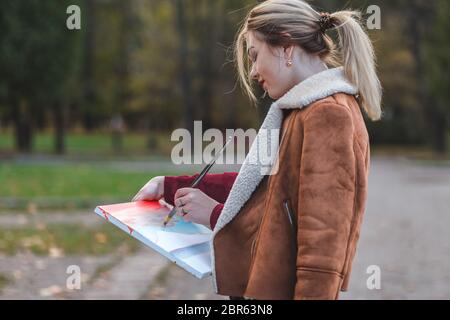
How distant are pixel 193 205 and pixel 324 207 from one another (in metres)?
0.44

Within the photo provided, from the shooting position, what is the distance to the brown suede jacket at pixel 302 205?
6.29 feet

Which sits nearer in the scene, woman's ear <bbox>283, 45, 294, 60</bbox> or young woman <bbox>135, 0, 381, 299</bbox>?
young woman <bbox>135, 0, 381, 299</bbox>

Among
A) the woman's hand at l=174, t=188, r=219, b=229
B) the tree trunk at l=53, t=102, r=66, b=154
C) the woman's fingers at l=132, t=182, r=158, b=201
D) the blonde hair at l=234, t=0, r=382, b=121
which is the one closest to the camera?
the blonde hair at l=234, t=0, r=382, b=121

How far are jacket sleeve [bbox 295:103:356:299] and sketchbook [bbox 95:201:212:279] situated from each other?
0.33 m

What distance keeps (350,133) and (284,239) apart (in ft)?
1.10

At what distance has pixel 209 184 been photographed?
7.87 feet

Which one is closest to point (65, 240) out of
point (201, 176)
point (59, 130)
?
point (201, 176)

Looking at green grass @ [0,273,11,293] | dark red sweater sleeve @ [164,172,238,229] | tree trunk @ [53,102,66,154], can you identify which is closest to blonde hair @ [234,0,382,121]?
dark red sweater sleeve @ [164,172,238,229]

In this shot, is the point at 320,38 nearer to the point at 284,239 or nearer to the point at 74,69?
the point at 284,239

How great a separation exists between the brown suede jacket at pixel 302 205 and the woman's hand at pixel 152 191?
319 millimetres

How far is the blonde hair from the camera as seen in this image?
206 cm

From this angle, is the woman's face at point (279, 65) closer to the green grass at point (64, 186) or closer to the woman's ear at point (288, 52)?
the woman's ear at point (288, 52)

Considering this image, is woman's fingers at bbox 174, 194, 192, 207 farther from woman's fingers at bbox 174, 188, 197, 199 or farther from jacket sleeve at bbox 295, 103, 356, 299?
jacket sleeve at bbox 295, 103, 356, 299

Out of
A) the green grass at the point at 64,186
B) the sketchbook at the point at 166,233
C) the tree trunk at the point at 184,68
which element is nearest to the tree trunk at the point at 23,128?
the tree trunk at the point at 184,68
